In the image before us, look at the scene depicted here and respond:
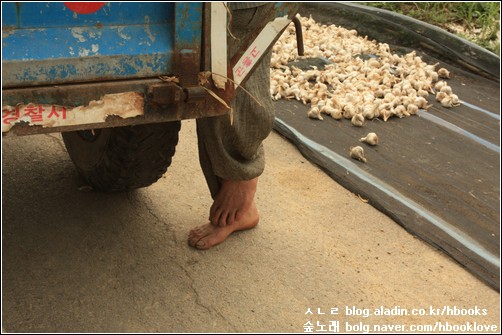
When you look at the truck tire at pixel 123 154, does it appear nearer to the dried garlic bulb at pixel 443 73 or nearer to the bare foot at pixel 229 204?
the bare foot at pixel 229 204

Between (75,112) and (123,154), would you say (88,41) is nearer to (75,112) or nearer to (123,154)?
(75,112)

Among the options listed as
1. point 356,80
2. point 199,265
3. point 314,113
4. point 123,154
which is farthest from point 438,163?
point 123,154

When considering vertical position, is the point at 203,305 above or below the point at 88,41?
below

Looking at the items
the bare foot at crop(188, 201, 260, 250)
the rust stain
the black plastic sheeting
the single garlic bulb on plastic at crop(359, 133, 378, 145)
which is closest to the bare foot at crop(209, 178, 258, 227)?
the bare foot at crop(188, 201, 260, 250)

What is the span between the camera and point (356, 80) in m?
4.45

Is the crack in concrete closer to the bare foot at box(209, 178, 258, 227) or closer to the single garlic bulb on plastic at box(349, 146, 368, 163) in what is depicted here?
the bare foot at box(209, 178, 258, 227)

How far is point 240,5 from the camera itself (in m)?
1.96

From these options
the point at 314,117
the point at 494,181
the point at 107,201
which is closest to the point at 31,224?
the point at 107,201

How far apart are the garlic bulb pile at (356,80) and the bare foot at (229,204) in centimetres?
127

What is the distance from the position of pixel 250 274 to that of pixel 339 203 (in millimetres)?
725

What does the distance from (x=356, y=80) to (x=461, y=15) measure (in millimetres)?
1747

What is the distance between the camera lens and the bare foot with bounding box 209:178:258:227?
2785 millimetres

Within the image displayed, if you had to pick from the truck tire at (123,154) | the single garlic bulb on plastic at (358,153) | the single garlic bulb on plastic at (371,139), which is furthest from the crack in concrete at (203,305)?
the single garlic bulb on plastic at (371,139)

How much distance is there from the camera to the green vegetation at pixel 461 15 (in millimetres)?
5391
